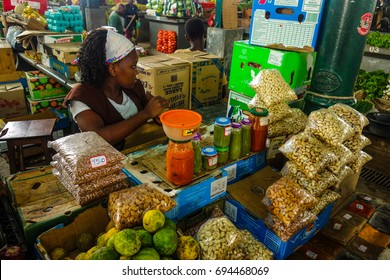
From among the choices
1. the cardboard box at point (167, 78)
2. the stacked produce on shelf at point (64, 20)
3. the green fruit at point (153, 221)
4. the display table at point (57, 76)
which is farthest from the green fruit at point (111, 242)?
the stacked produce on shelf at point (64, 20)

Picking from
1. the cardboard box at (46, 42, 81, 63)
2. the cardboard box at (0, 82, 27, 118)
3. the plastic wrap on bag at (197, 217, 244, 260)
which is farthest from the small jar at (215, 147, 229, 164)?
the cardboard box at (0, 82, 27, 118)

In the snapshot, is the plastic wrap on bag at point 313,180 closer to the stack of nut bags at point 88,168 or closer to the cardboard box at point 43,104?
the stack of nut bags at point 88,168

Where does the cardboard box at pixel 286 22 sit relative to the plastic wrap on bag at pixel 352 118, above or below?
above

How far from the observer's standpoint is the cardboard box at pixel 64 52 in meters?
3.24

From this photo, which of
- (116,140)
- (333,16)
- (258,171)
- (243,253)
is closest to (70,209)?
(116,140)

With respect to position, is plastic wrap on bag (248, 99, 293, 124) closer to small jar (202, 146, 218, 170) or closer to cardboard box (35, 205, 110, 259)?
small jar (202, 146, 218, 170)

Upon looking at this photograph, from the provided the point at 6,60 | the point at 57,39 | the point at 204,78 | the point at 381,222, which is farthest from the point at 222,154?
the point at 6,60

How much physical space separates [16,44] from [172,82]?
3.37 m

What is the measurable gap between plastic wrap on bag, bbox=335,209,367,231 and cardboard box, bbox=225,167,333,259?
0.15 meters

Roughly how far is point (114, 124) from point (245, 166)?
877mm

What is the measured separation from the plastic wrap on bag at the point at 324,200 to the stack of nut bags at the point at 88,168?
40.3 inches

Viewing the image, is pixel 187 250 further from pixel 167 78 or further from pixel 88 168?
pixel 167 78

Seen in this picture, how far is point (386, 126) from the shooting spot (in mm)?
2918

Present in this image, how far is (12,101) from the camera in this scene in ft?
13.1
